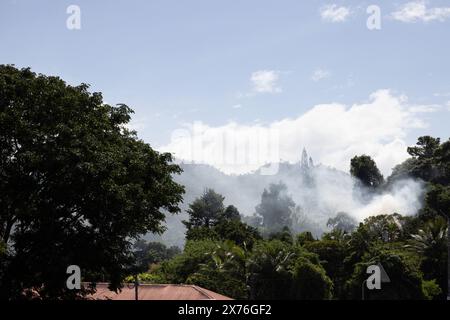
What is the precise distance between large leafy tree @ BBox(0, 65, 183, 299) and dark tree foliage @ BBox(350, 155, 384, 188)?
85621mm

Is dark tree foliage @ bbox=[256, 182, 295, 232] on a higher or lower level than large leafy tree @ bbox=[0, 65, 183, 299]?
higher

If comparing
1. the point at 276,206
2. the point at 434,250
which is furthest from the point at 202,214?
the point at 276,206

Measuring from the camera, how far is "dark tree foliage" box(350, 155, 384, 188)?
106750 mm

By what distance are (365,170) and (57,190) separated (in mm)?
91985

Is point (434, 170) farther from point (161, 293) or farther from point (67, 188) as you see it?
point (67, 188)

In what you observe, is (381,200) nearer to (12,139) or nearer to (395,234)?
(395,234)

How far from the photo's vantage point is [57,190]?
77.2ft

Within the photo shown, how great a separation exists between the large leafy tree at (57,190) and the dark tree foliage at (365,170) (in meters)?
85.6

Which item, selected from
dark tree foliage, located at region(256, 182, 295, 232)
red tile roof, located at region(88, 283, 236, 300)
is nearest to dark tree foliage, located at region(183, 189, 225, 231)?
red tile roof, located at region(88, 283, 236, 300)

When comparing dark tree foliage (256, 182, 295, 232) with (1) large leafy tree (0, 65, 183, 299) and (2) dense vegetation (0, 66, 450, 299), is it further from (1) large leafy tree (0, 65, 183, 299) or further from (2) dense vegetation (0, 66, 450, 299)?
(1) large leafy tree (0, 65, 183, 299)

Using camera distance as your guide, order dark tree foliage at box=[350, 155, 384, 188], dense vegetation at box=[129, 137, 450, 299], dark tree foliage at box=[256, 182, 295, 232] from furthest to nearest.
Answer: dark tree foliage at box=[256, 182, 295, 232], dark tree foliage at box=[350, 155, 384, 188], dense vegetation at box=[129, 137, 450, 299]

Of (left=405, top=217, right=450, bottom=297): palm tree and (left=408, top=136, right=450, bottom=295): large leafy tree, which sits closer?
(left=405, top=217, right=450, bottom=297): palm tree
